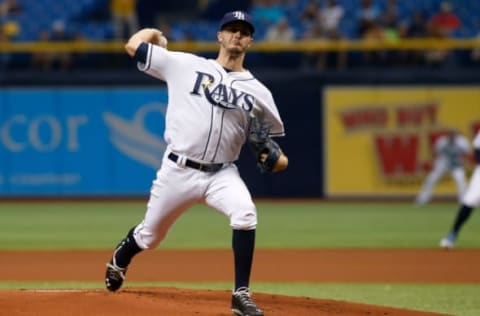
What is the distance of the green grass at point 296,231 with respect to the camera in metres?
9.37

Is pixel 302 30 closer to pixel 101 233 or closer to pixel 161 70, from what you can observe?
pixel 101 233

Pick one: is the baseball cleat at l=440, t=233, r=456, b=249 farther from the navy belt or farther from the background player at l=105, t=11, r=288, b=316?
the navy belt

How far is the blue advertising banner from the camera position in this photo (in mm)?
21000

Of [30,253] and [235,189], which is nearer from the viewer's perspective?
[235,189]

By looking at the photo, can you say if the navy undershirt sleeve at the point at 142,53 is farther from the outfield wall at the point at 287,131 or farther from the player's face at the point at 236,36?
the outfield wall at the point at 287,131

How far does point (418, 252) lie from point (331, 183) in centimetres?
844

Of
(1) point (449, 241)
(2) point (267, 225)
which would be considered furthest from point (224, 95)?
(2) point (267, 225)

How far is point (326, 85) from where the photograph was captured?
21.0m

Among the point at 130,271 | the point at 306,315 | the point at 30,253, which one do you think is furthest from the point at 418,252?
the point at 306,315

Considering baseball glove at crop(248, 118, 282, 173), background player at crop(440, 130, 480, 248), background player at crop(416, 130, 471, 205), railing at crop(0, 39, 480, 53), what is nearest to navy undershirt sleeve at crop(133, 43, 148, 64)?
baseball glove at crop(248, 118, 282, 173)

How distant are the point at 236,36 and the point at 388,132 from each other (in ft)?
47.8

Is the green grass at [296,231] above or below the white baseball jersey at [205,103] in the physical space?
below

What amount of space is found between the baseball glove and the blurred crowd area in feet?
45.9

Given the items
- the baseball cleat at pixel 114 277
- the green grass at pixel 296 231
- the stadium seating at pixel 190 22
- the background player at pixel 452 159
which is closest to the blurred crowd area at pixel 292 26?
the stadium seating at pixel 190 22
